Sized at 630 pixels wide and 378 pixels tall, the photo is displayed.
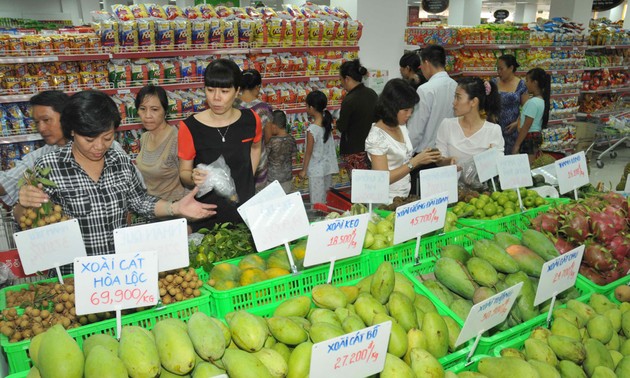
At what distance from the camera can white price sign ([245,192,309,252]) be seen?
6.26ft

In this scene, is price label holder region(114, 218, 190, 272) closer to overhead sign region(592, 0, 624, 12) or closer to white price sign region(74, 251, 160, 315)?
white price sign region(74, 251, 160, 315)

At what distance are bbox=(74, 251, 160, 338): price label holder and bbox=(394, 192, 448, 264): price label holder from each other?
0.98 metres

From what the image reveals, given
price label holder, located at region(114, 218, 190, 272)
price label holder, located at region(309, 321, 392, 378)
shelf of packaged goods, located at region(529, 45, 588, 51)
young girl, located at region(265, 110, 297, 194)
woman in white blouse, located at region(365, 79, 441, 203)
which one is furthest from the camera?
shelf of packaged goods, located at region(529, 45, 588, 51)

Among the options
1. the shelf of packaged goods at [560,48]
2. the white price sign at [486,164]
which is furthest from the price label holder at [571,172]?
the shelf of packaged goods at [560,48]

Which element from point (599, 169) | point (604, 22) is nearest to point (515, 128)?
point (599, 169)

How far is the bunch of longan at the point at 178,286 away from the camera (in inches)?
68.2

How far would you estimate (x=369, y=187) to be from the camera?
102 inches

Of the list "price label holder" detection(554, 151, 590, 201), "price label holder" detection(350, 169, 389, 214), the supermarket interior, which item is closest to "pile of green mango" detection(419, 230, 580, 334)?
the supermarket interior

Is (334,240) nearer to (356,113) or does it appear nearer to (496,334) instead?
(496,334)

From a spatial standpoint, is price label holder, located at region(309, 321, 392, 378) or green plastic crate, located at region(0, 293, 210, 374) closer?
price label holder, located at region(309, 321, 392, 378)

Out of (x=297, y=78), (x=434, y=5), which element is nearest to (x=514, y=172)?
(x=297, y=78)

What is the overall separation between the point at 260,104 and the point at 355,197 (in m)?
2.07

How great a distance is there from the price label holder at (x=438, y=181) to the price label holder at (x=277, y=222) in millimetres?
773

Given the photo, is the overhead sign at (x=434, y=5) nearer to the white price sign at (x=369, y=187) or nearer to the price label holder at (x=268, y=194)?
the white price sign at (x=369, y=187)
